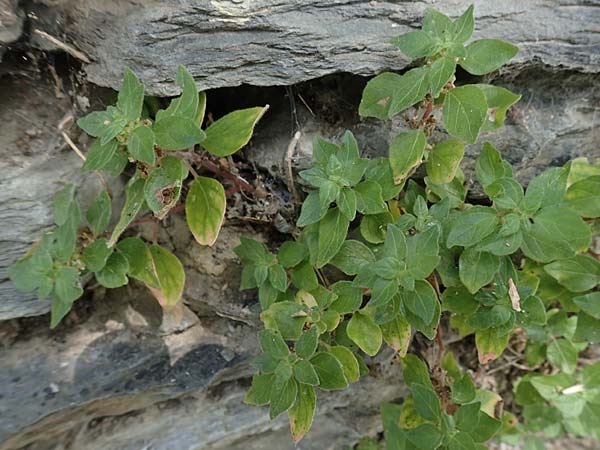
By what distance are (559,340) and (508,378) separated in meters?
0.64

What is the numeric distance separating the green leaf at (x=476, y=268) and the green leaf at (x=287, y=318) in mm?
523

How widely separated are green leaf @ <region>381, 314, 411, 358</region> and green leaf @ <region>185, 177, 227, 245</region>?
0.65 meters

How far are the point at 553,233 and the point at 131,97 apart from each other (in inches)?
49.6

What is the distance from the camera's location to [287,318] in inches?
69.1

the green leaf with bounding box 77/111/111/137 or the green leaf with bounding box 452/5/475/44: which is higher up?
the green leaf with bounding box 452/5/475/44

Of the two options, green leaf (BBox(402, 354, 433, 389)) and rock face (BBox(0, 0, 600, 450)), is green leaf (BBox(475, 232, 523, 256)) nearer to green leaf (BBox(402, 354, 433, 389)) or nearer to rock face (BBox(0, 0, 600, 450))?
rock face (BBox(0, 0, 600, 450))

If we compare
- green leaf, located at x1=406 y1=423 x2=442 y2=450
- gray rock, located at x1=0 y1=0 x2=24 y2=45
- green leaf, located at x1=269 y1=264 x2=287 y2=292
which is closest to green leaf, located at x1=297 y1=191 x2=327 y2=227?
green leaf, located at x1=269 y1=264 x2=287 y2=292

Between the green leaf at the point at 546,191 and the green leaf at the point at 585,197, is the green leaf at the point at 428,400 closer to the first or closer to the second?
the green leaf at the point at 546,191

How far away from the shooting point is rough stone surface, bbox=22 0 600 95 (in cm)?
168

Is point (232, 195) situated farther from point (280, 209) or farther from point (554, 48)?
Answer: point (554, 48)

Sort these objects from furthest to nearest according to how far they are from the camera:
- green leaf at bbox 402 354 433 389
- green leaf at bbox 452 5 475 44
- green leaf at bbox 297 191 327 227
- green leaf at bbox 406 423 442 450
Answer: green leaf at bbox 402 354 433 389 → green leaf at bbox 406 423 442 450 → green leaf at bbox 297 191 327 227 → green leaf at bbox 452 5 475 44

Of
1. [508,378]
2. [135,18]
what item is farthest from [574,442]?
[135,18]

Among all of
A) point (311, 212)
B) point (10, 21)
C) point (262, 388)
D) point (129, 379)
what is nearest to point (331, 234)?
point (311, 212)

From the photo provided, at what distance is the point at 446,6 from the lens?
181cm
